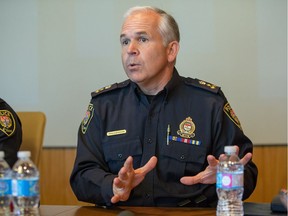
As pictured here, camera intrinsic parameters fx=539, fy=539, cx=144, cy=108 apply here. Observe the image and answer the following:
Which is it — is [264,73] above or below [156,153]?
above

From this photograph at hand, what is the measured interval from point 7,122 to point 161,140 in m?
0.82

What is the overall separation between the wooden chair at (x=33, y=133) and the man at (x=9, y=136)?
76mm

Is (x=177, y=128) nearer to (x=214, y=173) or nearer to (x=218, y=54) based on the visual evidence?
(x=214, y=173)

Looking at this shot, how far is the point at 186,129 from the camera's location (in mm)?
2564

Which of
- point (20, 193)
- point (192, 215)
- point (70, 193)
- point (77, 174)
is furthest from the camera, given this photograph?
point (70, 193)

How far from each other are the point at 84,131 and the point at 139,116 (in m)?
0.28

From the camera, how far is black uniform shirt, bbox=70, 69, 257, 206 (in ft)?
8.00

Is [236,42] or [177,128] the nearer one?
[177,128]

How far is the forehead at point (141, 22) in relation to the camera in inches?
104

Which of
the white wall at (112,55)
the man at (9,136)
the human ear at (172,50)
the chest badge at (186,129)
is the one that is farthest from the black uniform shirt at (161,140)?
the white wall at (112,55)

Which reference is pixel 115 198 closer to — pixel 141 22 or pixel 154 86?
pixel 154 86

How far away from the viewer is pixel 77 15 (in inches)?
156

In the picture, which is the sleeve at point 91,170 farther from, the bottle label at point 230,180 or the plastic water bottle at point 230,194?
the bottle label at point 230,180

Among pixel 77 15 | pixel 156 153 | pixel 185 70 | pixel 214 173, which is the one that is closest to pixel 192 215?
pixel 214 173
